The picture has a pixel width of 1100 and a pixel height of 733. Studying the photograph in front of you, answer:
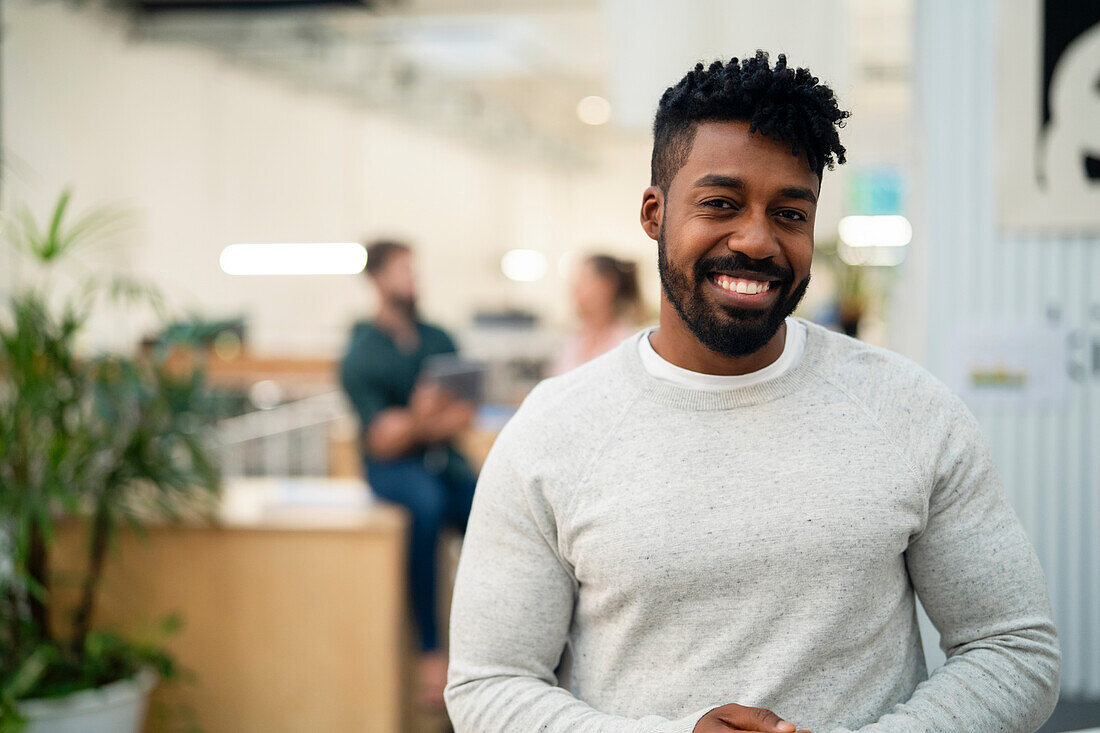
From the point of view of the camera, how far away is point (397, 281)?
10.3 ft

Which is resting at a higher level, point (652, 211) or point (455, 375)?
point (652, 211)

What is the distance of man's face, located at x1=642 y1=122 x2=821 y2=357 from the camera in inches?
37.0

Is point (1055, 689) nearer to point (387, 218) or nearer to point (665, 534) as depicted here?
point (665, 534)

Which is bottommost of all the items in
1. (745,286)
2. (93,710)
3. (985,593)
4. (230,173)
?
(93,710)

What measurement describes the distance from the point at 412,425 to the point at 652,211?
1957 mm

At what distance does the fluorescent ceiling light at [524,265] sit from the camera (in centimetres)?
1103

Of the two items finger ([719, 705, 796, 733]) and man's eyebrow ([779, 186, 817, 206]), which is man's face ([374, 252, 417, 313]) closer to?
man's eyebrow ([779, 186, 817, 206])

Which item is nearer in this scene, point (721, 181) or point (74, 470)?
point (721, 181)

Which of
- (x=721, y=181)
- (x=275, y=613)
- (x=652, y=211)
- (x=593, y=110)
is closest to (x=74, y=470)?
(x=275, y=613)

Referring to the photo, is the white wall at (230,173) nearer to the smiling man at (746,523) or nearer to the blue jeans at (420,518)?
the blue jeans at (420,518)

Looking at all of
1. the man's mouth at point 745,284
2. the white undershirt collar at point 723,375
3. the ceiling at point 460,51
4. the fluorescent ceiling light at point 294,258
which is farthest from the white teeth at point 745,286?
the fluorescent ceiling light at point 294,258

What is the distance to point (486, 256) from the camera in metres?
10.5

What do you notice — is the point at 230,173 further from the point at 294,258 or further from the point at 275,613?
the point at 275,613

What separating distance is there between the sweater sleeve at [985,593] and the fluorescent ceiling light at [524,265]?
9949 mm
